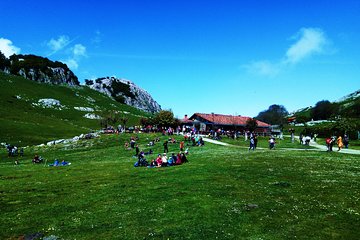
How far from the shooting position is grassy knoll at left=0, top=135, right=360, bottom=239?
723 inches

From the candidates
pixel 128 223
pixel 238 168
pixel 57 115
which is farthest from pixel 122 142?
pixel 57 115

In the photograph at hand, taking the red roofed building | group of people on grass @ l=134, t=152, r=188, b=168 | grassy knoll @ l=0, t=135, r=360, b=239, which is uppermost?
the red roofed building

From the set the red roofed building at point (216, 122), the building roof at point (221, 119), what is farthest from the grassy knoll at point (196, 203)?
the building roof at point (221, 119)

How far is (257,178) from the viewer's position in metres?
30.3

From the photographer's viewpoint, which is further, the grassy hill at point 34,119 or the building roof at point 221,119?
the building roof at point 221,119

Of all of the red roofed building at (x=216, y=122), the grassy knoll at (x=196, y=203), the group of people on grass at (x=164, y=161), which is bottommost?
the grassy knoll at (x=196, y=203)

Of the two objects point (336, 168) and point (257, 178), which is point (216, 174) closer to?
point (257, 178)

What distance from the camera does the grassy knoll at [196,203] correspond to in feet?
60.2

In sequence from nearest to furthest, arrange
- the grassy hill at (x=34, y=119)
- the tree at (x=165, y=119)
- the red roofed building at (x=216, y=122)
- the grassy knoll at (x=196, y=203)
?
the grassy knoll at (x=196, y=203), the grassy hill at (x=34, y=119), the red roofed building at (x=216, y=122), the tree at (x=165, y=119)

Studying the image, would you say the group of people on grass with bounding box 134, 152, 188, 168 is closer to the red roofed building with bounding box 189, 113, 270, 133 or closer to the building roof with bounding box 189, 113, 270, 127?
the red roofed building with bounding box 189, 113, 270, 133

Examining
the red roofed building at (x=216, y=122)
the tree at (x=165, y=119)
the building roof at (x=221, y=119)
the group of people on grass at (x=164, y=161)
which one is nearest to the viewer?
the group of people on grass at (x=164, y=161)

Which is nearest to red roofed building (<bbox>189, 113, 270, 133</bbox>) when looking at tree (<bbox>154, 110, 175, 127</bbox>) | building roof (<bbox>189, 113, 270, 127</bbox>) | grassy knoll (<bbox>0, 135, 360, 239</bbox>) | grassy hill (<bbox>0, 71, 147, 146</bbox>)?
building roof (<bbox>189, 113, 270, 127</bbox>)

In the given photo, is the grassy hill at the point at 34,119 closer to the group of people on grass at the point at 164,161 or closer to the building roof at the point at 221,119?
the building roof at the point at 221,119

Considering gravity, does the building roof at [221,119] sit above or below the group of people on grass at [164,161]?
above
